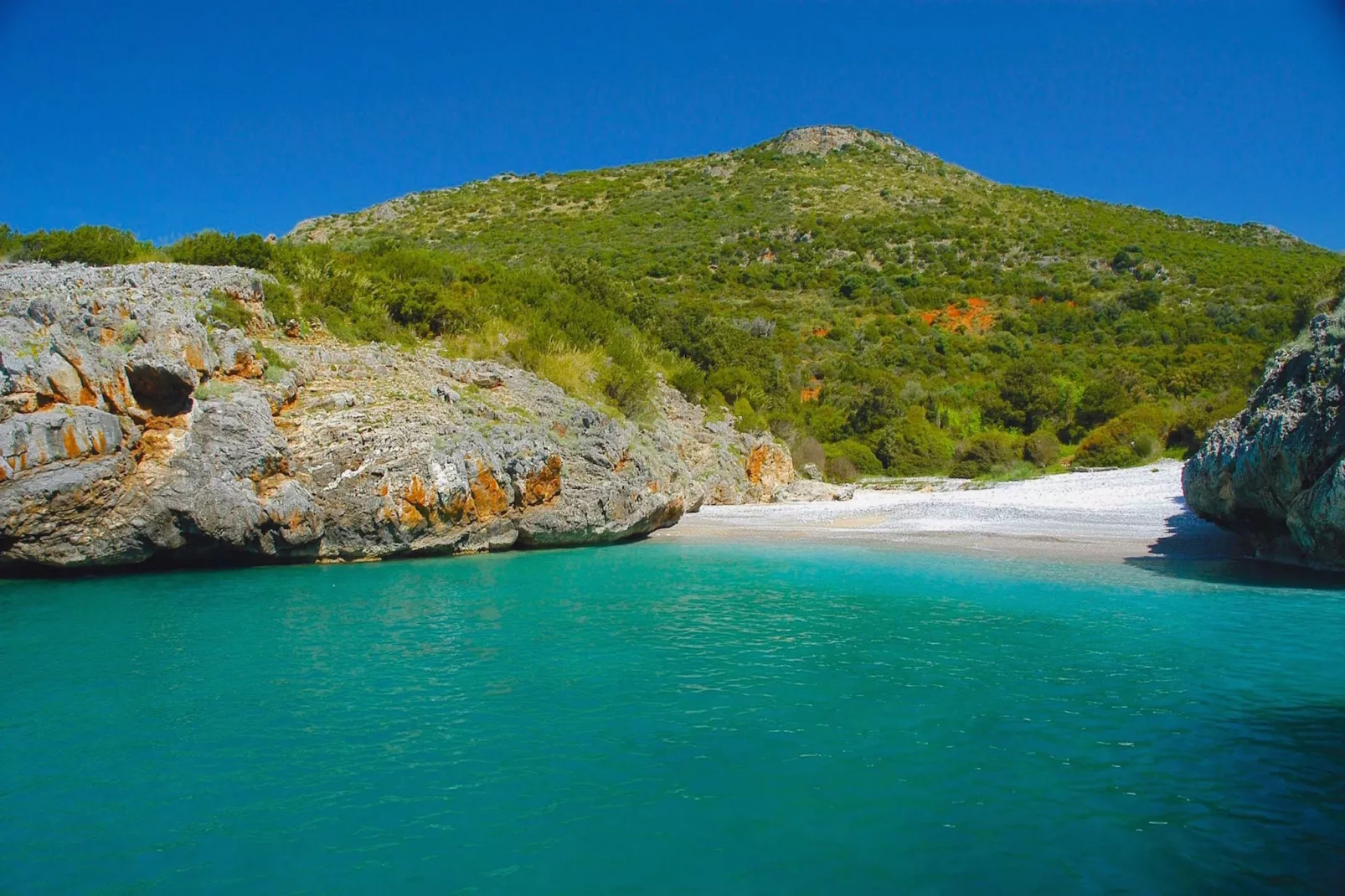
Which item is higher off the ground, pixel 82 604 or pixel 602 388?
pixel 602 388

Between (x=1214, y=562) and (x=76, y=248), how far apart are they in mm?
30834

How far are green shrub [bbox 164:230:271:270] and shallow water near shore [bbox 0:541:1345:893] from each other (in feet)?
47.8

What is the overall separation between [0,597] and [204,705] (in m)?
7.85

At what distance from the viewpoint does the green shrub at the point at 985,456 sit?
1369 inches

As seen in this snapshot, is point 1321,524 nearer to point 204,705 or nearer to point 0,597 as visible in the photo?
point 204,705

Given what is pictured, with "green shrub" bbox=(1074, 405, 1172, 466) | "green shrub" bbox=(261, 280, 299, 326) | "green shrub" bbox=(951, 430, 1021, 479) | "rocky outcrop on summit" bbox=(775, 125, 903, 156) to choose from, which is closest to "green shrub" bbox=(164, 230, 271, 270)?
"green shrub" bbox=(261, 280, 299, 326)

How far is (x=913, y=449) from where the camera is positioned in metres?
37.2

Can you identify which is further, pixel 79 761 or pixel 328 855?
pixel 79 761

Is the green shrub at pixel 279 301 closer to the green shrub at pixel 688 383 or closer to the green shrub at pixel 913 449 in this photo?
the green shrub at pixel 688 383

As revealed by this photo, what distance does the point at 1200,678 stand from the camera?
332 inches

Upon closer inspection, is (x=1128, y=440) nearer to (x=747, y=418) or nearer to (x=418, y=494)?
(x=747, y=418)

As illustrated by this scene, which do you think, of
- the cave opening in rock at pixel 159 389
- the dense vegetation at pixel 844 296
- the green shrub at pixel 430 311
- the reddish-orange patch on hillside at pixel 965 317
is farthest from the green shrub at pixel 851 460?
the cave opening in rock at pixel 159 389

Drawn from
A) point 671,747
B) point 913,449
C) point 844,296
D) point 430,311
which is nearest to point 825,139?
point 844,296

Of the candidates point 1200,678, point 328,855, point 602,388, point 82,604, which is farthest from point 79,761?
point 602,388
